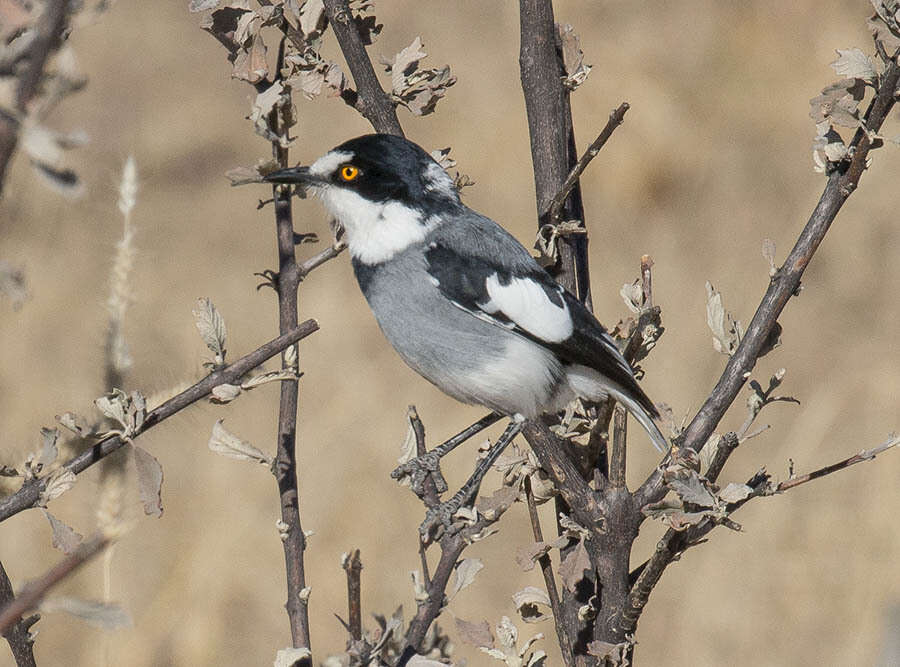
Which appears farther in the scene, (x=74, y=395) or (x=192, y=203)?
(x=192, y=203)

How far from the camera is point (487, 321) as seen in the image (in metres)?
2.28

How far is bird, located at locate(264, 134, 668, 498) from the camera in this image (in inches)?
86.7

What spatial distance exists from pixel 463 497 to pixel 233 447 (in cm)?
60

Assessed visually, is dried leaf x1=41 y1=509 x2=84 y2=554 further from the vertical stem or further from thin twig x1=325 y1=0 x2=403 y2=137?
thin twig x1=325 y1=0 x2=403 y2=137

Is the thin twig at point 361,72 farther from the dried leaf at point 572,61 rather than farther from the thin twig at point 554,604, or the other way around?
the thin twig at point 554,604

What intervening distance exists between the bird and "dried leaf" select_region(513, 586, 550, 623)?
555 mm

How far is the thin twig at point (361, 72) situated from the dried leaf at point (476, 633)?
79cm

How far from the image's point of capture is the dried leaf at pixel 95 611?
667mm

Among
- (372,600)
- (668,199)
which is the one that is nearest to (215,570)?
(372,600)

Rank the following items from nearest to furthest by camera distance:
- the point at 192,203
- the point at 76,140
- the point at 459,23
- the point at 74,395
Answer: the point at 76,140
the point at 74,395
the point at 192,203
the point at 459,23

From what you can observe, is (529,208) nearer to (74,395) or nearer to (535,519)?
(74,395)

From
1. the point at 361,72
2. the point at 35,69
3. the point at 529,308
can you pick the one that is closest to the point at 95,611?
the point at 35,69

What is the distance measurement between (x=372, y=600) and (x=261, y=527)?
2.03 feet

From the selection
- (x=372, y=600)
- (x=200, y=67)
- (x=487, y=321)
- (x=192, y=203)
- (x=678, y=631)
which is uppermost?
(x=200, y=67)
